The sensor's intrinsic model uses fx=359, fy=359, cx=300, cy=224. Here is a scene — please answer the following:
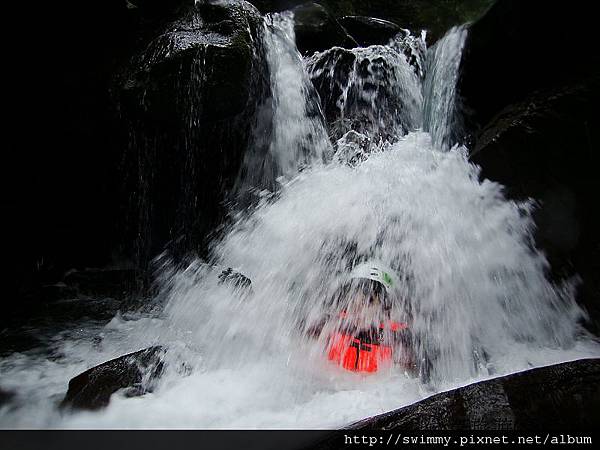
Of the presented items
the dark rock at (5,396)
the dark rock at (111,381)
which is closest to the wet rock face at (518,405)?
the dark rock at (111,381)

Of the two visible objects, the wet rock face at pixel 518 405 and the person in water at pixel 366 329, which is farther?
the person in water at pixel 366 329

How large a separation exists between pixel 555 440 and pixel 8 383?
4.24 m

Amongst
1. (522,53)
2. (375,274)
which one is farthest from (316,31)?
(375,274)

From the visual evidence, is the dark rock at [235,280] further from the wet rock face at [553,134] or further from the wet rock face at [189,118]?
the wet rock face at [553,134]

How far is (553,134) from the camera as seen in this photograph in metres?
4.07

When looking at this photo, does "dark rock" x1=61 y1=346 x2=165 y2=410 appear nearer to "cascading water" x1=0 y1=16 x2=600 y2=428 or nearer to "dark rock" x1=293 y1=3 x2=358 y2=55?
"cascading water" x1=0 y1=16 x2=600 y2=428

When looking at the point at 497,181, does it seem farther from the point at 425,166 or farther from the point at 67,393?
the point at 67,393

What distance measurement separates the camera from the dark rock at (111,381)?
279 centimetres

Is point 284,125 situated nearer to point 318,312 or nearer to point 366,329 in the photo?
point 318,312

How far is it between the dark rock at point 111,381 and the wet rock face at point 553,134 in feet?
14.2

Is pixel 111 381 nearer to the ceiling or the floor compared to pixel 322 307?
nearer to the floor

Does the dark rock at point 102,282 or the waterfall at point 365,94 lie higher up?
the waterfall at point 365,94

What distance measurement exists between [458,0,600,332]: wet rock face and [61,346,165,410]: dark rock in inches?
171

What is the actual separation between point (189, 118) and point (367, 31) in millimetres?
5633
